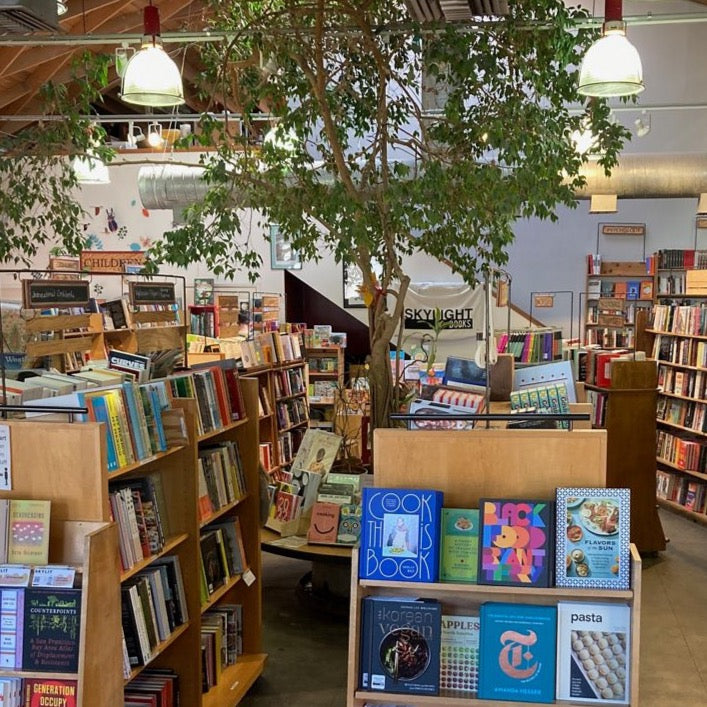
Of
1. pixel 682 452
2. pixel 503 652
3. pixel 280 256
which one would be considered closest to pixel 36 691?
pixel 503 652

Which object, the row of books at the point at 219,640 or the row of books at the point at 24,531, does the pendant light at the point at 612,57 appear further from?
the row of books at the point at 219,640

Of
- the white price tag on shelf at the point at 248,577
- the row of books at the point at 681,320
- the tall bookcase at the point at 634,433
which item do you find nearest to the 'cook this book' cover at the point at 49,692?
the white price tag on shelf at the point at 248,577

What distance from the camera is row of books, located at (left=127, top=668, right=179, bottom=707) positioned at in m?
3.04

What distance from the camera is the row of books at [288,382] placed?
8312 mm

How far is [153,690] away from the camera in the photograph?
10.3ft

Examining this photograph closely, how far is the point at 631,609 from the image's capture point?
8.04ft

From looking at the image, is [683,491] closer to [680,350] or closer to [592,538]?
[680,350]

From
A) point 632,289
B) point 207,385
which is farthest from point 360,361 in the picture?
point 207,385

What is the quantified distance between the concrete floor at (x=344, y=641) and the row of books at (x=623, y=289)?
5642mm

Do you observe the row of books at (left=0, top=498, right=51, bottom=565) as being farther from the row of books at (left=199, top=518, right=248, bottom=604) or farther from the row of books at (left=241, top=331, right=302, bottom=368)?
the row of books at (left=241, top=331, right=302, bottom=368)

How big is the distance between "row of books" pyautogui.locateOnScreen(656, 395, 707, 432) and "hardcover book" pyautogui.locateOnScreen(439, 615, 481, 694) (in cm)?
568

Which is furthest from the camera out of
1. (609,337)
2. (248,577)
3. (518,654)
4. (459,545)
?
(609,337)

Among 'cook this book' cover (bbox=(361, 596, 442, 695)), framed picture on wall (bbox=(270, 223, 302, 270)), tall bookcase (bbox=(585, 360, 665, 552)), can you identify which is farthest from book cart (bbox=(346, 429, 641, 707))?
framed picture on wall (bbox=(270, 223, 302, 270))

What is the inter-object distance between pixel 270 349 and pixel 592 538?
5814mm
